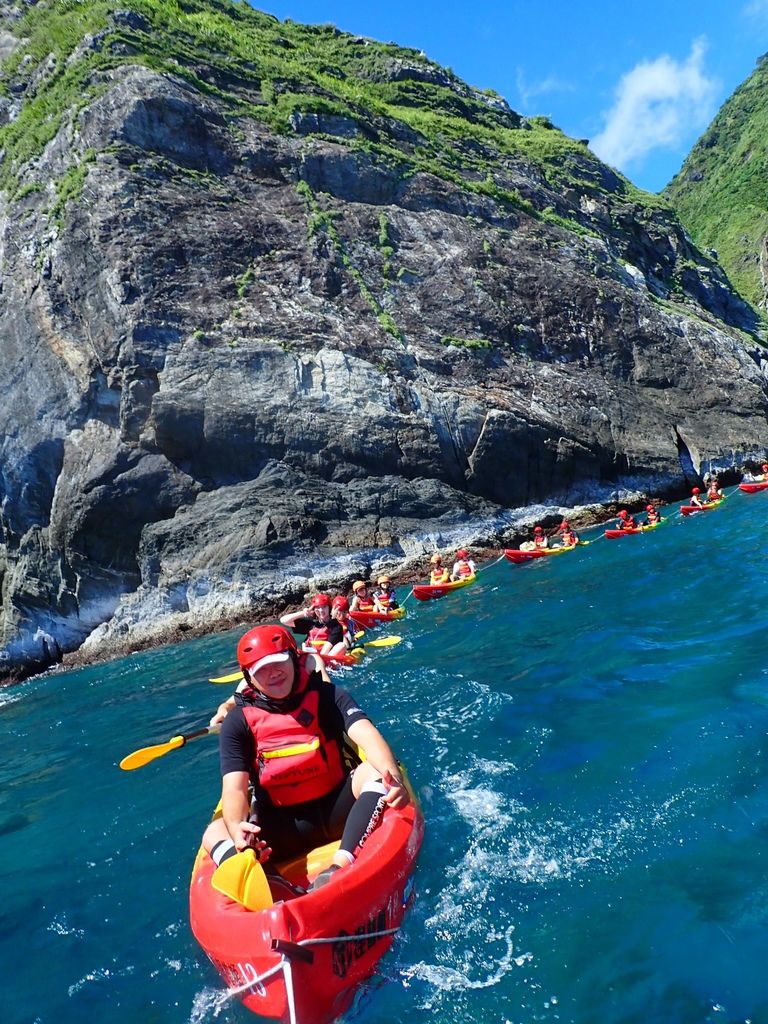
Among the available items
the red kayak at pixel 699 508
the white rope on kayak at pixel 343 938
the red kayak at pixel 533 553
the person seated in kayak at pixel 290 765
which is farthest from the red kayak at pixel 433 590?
the white rope on kayak at pixel 343 938

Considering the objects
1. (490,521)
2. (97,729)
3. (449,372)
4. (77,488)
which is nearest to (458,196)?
(449,372)

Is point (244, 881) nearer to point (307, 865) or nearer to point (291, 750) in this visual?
point (307, 865)

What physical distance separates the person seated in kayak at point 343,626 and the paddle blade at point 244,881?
735 centimetres

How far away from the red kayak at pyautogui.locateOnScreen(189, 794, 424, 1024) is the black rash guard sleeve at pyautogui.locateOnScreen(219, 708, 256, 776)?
703 millimetres

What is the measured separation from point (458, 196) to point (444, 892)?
3283 cm

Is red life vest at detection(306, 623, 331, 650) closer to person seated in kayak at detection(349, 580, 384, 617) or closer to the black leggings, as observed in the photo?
person seated in kayak at detection(349, 580, 384, 617)

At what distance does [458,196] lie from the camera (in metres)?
32.0

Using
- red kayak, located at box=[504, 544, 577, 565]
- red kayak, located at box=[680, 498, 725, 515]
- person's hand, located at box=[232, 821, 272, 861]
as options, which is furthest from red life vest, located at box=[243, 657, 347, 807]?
red kayak, located at box=[680, 498, 725, 515]

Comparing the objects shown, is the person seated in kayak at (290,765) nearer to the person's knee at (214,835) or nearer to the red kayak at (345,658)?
the person's knee at (214,835)

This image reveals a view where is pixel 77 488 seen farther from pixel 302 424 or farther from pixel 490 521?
pixel 490 521

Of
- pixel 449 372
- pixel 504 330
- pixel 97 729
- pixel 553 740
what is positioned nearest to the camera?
pixel 553 740

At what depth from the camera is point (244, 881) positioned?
12.6ft

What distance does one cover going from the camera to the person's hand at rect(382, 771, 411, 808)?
4441 mm

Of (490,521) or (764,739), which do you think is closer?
(764,739)
